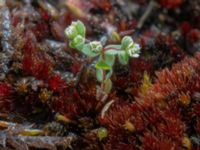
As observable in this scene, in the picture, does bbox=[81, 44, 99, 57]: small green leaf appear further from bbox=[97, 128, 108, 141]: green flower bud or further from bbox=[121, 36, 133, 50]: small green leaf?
bbox=[97, 128, 108, 141]: green flower bud

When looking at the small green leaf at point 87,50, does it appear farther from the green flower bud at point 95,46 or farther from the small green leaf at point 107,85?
the small green leaf at point 107,85

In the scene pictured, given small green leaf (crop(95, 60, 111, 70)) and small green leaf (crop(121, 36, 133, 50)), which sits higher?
small green leaf (crop(121, 36, 133, 50))

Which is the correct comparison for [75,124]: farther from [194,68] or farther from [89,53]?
[194,68]

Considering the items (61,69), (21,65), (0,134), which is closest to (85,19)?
(61,69)

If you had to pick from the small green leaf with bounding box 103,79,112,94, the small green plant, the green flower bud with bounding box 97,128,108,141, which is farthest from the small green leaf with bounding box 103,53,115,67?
the green flower bud with bounding box 97,128,108,141

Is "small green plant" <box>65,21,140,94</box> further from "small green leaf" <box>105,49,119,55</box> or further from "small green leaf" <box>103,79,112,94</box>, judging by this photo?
"small green leaf" <box>103,79,112,94</box>

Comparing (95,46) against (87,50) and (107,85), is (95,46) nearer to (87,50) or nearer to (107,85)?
(87,50)

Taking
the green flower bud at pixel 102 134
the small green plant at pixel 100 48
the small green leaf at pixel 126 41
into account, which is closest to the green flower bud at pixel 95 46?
the small green plant at pixel 100 48

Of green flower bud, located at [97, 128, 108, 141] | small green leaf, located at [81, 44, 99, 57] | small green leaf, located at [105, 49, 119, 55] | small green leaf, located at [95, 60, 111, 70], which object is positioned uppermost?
small green leaf, located at [81, 44, 99, 57]

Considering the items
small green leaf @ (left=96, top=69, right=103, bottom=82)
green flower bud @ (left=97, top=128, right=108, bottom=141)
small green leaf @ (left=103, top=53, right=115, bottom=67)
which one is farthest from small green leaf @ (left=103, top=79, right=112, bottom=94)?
green flower bud @ (left=97, top=128, right=108, bottom=141)

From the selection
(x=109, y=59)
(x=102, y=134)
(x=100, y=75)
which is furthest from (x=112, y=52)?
(x=102, y=134)

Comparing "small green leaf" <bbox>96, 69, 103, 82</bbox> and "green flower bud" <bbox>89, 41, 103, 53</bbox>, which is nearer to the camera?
"green flower bud" <bbox>89, 41, 103, 53</bbox>
